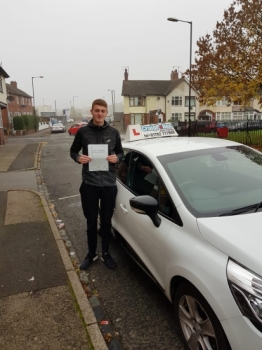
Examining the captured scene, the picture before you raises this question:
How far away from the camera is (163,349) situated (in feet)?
7.27

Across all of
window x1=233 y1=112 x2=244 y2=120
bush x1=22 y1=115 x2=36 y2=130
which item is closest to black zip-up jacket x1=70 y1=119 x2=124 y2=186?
bush x1=22 y1=115 x2=36 y2=130

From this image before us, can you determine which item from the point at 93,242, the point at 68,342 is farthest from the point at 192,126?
the point at 68,342

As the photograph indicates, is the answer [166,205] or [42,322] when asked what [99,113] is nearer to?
[166,205]

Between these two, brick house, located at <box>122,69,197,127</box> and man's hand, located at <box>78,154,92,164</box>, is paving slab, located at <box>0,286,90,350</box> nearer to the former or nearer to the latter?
man's hand, located at <box>78,154,92,164</box>

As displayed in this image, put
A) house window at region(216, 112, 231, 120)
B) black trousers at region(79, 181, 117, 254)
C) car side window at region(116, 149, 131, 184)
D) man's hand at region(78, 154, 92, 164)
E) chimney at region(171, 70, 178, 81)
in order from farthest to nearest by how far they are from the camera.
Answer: chimney at region(171, 70, 178, 81)
house window at region(216, 112, 231, 120)
car side window at region(116, 149, 131, 184)
black trousers at region(79, 181, 117, 254)
man's hand at region(78, 154, 92, 164)

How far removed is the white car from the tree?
35.6ft

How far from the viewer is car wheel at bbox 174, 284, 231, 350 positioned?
1.72 metres

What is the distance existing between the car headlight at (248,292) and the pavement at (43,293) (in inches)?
48.1

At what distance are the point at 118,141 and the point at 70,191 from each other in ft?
14.4

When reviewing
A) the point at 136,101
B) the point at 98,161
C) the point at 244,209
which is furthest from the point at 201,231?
the point at 136,101

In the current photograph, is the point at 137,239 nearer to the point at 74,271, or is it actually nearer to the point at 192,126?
the point at 74,271

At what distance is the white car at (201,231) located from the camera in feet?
5.23

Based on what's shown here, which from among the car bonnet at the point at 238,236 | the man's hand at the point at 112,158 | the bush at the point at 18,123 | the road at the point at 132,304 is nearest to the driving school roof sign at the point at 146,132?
the man's hand at the point at 112,158

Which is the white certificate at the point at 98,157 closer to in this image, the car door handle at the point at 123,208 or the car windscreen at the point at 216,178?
the car door handle at the point at 123,208
